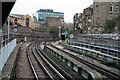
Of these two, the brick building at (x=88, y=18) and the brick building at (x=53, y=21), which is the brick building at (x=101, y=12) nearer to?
the brick building at (x=88, y=18)

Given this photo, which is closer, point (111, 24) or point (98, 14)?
point (111, 24)

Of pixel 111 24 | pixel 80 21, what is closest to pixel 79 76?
pixel 111 24

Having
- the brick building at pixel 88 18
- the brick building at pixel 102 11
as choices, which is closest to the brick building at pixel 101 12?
the brick building at pixel 102 11

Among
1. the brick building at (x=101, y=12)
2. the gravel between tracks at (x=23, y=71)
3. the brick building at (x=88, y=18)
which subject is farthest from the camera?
the brick building at (x=88, y=18)

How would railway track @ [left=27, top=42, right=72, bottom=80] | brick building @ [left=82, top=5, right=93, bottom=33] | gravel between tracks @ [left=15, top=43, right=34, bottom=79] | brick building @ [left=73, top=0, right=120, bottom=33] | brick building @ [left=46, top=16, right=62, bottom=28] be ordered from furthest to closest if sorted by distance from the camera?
brick building @ [left=46, top=16, right=62, bottom=28] → brick building @ [left=82, top=5, right=93, bottom=33] → brick building @ [left=73, top=0, right=120, bottom=33] → gravel between tracks @ [left=15, top=43, right=34, bottom=79] → railway track @ [left=27, top=42, right=72, bottom=80]

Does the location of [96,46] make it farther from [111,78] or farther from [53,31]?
[53,31]

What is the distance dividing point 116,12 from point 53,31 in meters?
28.4

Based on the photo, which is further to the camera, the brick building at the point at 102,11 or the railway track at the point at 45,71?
the brick building at the point at 102,11

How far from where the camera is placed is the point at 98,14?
55312 millimetres

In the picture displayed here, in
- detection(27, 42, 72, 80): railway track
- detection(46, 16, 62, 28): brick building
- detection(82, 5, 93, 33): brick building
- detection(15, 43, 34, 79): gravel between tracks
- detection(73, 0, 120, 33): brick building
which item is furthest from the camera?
detection(46, 16, 62, 28): brick building

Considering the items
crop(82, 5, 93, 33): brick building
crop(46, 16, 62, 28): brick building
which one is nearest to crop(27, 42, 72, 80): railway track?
crop(82, 5, 93, 33): brick building

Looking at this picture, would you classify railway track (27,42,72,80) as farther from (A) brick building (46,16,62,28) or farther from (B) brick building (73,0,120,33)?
(A) brick building (46,16,62,28)

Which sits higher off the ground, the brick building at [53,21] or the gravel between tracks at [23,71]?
the brick building at [53,21]

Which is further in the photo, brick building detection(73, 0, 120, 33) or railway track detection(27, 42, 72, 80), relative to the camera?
brick building detection(73, 0, 120, 33)
